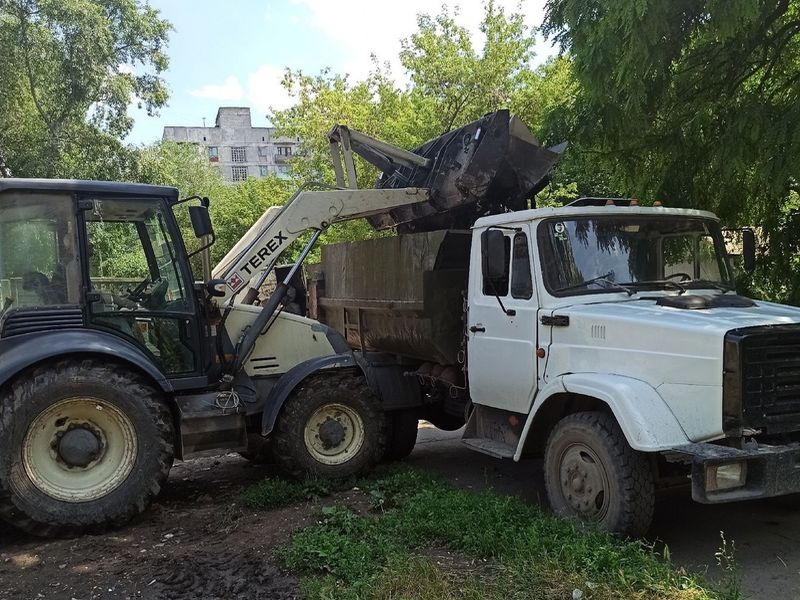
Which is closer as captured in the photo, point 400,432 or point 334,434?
point 334,434

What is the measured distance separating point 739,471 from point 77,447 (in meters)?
4.52

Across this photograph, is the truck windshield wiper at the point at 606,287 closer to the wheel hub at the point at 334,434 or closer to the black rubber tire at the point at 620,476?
the black rubber tire at the point at 620,476

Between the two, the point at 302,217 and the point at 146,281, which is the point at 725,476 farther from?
the point at 146,281

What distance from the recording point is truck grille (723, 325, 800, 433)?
156 inches

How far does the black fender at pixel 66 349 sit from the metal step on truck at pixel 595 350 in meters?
2.04

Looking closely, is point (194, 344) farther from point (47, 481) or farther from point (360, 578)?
point (360, 578)

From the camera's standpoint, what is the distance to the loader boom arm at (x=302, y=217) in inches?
250

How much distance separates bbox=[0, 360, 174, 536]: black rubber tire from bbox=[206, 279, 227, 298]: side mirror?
39.7 inches

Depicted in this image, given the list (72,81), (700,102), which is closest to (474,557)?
(700,102)

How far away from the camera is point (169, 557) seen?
14.7 ft

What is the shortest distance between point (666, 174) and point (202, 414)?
5807 mm

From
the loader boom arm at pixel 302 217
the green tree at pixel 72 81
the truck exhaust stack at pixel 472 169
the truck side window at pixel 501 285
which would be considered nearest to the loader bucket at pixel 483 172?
the truck exhaust stack at pixel 472 169

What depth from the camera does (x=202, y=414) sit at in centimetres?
561

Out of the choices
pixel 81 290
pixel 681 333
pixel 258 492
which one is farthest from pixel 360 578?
pixel 81 290
